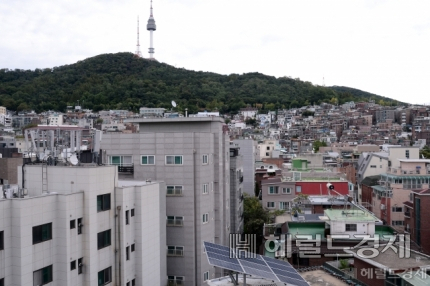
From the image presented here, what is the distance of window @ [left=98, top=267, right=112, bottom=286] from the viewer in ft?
41.5

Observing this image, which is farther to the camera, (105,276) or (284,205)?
(284,205)

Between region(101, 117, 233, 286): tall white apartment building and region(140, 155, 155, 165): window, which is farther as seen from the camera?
region(140, 155, 155, 165): window

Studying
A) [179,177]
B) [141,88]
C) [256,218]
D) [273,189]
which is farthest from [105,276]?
[141,88]

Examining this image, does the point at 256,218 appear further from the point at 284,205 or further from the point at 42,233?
the point at 42,233

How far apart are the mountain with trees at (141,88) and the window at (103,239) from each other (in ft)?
257

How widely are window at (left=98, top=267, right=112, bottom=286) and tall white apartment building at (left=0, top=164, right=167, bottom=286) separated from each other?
2cm

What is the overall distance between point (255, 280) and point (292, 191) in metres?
19.4

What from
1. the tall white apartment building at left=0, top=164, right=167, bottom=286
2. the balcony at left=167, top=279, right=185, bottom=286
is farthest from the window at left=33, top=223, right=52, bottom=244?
the balcony at left=167, top=279, right=185, bottom=286

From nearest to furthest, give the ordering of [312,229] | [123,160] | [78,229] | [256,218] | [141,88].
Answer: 1. [78,229]
2. [123,160]
3. [312,229]
4. [256,218]
5. [141,88]

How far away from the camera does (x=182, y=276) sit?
706 inches

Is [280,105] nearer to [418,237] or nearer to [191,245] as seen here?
[418,237]

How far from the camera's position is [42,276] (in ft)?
35.5

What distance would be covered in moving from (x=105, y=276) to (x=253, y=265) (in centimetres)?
436

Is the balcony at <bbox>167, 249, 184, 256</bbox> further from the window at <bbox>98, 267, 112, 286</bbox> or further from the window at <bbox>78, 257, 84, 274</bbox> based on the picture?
the window at <bbox>78, 257, 84, 274</bbox>
